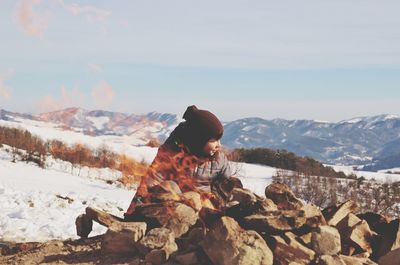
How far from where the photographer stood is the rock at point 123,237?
20.3 feet

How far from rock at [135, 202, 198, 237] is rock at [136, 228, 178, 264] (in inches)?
7.6

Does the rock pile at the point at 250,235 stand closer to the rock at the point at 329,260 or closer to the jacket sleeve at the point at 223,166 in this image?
the rock at the point at 329,260

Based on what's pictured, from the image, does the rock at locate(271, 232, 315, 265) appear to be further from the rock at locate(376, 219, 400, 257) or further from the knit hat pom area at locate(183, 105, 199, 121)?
the knit hat pom area at locate(183, 105, 199, 121)

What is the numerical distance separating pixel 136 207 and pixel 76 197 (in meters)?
11.1

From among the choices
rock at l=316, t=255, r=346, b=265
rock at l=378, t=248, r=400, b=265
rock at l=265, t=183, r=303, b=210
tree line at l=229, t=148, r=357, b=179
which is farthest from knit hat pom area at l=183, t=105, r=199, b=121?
tree line at l=229, t=148, r=357, b=179

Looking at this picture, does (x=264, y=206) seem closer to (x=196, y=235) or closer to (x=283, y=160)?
(x=196, y=235)

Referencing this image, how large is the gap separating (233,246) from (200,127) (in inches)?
92.2

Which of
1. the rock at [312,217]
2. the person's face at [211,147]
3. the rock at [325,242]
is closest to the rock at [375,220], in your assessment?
the rock at [312,217]

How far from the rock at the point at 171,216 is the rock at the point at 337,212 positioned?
1.75 meters

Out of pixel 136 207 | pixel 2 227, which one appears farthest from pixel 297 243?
pixel 2 227

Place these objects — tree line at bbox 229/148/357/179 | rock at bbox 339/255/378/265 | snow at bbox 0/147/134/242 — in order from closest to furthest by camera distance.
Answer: rock at bbox 339/255/378/265
snow at bbox 0/147/134/242
tree line at bbox 229/148/357/179

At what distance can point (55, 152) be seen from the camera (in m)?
39.5

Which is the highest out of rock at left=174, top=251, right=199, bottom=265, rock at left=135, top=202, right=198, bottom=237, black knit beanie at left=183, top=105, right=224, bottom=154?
black knit beanie at left=183, top=105, right=224, bottom=154

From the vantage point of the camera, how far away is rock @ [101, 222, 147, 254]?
20.3ft
